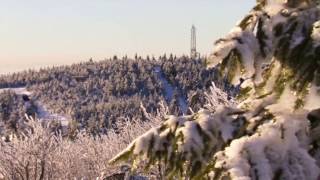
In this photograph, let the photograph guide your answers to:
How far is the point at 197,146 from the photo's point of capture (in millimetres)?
3414

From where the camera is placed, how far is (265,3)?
3.35m

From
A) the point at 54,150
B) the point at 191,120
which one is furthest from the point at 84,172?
the point at 191,120

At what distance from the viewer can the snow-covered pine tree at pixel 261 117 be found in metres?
2.89

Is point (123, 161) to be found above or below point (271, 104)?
below

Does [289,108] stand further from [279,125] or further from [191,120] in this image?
[191,120]

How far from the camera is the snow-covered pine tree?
9.48 feet

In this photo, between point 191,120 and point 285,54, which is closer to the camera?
point 285,54

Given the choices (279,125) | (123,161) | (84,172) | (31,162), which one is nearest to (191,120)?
(123,161)

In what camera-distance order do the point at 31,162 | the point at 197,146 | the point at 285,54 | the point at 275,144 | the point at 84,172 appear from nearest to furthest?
the point at 275,144 < the point at 285,54 < the point at 197,146 < the point at 31,162 < the point at 84,172

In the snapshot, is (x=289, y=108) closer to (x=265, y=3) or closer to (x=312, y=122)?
(x=312, y=122)

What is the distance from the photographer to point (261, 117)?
3.32 m

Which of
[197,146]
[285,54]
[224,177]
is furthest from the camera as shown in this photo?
[197,146]

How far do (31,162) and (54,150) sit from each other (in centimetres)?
157

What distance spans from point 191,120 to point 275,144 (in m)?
0.72
